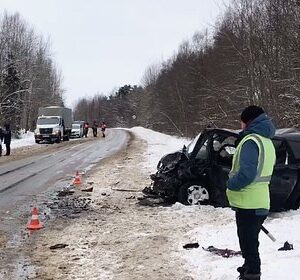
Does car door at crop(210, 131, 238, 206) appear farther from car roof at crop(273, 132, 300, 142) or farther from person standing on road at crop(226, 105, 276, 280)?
person standing on road at crop(226, 105, 276, 280)

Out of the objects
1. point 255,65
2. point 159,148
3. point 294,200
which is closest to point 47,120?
point 159,148

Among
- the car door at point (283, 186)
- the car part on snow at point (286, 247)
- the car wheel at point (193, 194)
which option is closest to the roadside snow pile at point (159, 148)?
the car wheel at point (193, 194)

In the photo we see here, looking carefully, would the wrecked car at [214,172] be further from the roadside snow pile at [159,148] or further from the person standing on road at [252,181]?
the roadside snow pile at [159,148]

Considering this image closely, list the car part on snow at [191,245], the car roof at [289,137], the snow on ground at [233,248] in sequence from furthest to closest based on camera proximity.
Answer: the car roof at [289,137], the car part on snow at [191,245], the snow on ground at [233,248]

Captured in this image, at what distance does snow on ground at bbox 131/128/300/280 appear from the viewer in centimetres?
552

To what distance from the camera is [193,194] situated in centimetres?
1011

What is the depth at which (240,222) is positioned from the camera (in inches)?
190

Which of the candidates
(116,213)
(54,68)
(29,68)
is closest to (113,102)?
(54,68)

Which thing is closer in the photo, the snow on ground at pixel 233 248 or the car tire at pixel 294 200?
the snow on ground at pixel 233 248

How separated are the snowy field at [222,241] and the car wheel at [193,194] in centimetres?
19

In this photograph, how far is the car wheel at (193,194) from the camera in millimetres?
10047

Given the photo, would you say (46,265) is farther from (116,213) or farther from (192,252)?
(116,213)

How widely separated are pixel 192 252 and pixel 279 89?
1599 centimetres

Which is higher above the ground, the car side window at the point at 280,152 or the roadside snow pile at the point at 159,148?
the car side window at the point at 280,152
